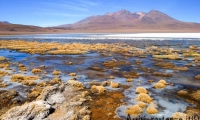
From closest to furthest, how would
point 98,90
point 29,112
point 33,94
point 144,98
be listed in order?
point 29,112 → point 144,98 → point 33,94 → point 98,90

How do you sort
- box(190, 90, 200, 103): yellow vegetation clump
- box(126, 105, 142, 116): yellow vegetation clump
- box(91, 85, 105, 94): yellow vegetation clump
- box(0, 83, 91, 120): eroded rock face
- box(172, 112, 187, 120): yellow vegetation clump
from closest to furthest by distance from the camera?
box(0, 83, 91, 120): eroded rock face, box(172, 112, 187, 120): yellow vegetation clump, box(126, 105, 142, 116): yellow vegetation clump, box(190, 90, 200, 103): yellow vegetation clump, box(91, 85, 105, 94): yellow vegetation clump

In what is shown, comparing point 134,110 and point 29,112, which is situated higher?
point 29,112

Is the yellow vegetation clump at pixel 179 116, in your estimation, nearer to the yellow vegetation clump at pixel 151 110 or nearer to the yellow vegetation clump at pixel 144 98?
the yellow vegetation clump at pixel 151 110

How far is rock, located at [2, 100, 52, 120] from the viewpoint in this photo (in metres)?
11.0

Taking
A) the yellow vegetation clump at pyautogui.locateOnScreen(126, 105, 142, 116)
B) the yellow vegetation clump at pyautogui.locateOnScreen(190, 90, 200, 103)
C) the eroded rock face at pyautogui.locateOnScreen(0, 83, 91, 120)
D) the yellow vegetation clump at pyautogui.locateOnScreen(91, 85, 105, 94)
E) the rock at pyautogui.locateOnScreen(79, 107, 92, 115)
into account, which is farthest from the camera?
the yellow vegetation clump at pyautogui.locateOnScreen(91, 85, 105, 94)

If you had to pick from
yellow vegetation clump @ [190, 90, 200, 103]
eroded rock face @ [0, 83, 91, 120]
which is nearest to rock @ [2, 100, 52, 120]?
eroded rock face @ [0, 83, 91, 120]

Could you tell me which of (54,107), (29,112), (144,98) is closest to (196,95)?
(144,98)

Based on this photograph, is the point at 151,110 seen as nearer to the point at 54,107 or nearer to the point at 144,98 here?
the point at 144,98

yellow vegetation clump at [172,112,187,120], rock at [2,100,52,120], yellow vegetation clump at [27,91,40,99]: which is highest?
rock at [2,100,52,120]

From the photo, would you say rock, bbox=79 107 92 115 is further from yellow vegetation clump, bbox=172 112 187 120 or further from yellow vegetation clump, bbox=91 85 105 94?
yellow vegetation clump, bbox=172 112 187 120

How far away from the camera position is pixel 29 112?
37.2 feet

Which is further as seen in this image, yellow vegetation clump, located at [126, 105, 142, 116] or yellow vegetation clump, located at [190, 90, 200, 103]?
yellow vegetation clump, located at [190, 90, 200, 103]

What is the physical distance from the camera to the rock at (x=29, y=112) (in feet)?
36.0

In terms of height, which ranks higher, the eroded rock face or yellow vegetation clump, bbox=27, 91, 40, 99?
the eroded rock face
